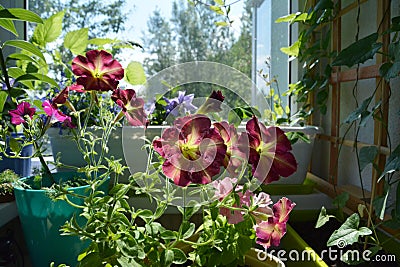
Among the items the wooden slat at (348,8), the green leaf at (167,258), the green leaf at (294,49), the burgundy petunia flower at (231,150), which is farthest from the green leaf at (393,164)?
the green leaf at (294,49)

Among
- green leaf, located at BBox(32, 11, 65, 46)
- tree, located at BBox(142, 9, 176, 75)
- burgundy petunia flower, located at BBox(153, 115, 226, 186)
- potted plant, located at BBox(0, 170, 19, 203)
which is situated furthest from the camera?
tree, located at BBox(142, 9, 176, 75)

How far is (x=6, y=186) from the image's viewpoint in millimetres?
989

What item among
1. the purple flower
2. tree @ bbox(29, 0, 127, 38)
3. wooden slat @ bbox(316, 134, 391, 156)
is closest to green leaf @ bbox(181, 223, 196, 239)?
the purple flower

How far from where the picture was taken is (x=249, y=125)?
1.89ft

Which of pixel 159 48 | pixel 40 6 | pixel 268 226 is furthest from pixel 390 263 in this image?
pixel 40 6

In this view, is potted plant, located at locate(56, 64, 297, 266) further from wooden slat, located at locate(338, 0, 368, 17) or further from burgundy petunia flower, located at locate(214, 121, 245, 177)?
wooden slat, located at locate(338, 0, 368, 17)

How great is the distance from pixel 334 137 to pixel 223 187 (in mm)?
641

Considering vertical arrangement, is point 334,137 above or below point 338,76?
below

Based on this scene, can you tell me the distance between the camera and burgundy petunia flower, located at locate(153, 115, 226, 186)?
521mm

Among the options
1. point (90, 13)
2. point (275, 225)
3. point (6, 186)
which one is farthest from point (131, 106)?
point (90, 13)

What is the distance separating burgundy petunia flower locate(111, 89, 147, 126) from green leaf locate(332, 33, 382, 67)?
400 mm

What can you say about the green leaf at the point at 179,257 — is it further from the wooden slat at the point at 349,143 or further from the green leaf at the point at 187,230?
the wooden slat at the point at 349,143

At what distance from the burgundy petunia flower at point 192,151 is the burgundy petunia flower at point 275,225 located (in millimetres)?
199

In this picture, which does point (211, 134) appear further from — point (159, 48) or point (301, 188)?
point (159, 48)
